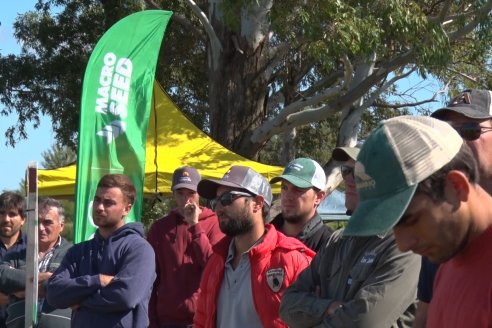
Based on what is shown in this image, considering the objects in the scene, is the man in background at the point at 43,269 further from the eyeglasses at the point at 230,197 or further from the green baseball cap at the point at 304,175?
the green baseball cap at the point at 304,175

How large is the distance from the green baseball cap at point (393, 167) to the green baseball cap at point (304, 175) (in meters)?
3.00

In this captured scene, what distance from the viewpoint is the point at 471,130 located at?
3.27m

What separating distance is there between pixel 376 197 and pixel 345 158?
229cm

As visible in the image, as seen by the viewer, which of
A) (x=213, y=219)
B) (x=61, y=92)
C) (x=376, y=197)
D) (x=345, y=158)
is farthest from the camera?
(x=61, y=92)

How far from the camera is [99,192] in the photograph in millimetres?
5652

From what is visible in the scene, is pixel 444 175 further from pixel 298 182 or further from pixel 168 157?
pixel 168 157

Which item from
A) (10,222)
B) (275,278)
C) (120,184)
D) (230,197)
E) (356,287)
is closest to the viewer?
(356,287)

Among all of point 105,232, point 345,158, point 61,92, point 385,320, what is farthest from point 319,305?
point 61,92

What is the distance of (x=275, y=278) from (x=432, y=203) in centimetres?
264

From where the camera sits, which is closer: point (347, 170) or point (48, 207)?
point (347, 170)

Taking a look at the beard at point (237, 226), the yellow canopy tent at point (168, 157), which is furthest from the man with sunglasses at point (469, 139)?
the yellow canopy tent at point (168, 157)

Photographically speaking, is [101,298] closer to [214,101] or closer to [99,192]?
[99,192]

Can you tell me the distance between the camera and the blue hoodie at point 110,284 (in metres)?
5.30

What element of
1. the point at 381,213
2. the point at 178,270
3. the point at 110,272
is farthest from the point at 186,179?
the point at 381,213
